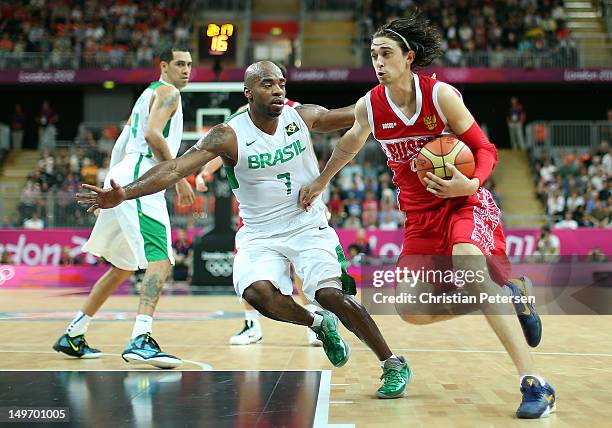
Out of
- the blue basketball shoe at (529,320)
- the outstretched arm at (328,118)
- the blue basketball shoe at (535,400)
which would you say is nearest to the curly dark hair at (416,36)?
the outstretched arm at (328,118)

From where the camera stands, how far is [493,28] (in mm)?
25859

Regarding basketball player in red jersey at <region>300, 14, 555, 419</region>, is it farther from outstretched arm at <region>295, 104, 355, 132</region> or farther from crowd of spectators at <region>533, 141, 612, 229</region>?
crowd of spectators at <region>533, 141, 612, 229</region>

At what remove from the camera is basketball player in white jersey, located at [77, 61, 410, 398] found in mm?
5246

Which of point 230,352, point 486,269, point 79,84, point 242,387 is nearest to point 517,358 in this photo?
point 486,269

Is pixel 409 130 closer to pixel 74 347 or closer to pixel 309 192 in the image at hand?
pixel 309 192

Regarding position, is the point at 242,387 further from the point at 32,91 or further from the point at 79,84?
the point at 32,91

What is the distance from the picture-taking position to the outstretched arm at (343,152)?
17.8ft

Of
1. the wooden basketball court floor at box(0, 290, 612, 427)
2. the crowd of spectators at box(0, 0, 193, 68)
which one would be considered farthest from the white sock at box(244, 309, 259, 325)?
the crowd of spectators at box(0, 0, 193, 68)

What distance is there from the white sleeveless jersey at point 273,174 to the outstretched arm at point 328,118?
0.09m

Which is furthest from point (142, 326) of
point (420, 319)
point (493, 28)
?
point (493, 28)

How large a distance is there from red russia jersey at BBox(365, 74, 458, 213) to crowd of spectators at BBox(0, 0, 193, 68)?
20401 millimetres

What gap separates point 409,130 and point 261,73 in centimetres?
101

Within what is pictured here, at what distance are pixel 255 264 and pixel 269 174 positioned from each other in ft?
1.94

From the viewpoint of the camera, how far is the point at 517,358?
A: 4648 mm
